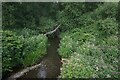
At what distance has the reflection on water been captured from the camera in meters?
13.1

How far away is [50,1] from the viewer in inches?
975

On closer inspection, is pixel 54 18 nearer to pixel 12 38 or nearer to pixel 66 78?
pixel 12 38

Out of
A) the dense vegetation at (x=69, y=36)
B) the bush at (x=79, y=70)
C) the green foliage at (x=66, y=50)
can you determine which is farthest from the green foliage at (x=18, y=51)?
the bush at (x=79, y=70)

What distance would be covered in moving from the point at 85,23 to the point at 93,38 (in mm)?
4755

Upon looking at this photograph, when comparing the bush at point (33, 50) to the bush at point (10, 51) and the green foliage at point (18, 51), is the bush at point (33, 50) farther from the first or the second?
the bush at point (10, 51)

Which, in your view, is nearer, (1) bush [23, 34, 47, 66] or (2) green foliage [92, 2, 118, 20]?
(1) bush [23, 34, 47, 66]

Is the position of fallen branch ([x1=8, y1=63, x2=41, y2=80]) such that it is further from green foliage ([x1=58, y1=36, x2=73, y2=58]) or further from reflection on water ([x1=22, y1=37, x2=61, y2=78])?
green foliage ([x1=58, y1=36, x2=73, y2=58])

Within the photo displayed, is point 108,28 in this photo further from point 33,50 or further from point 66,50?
point 33,50

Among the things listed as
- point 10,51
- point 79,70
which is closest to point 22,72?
point 10,51

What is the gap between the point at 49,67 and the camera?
565 inches

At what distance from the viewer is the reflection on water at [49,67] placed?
43.1 feet

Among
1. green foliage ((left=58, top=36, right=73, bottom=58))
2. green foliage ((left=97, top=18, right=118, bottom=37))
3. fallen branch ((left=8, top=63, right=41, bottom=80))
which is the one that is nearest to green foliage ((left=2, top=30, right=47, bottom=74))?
fallen branch ((left=8, top=63, right=41, bottom=80))

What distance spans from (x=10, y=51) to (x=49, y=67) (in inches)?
114

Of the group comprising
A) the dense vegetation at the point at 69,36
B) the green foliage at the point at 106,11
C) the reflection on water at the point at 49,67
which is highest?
the green foliage at the point at 106,11
